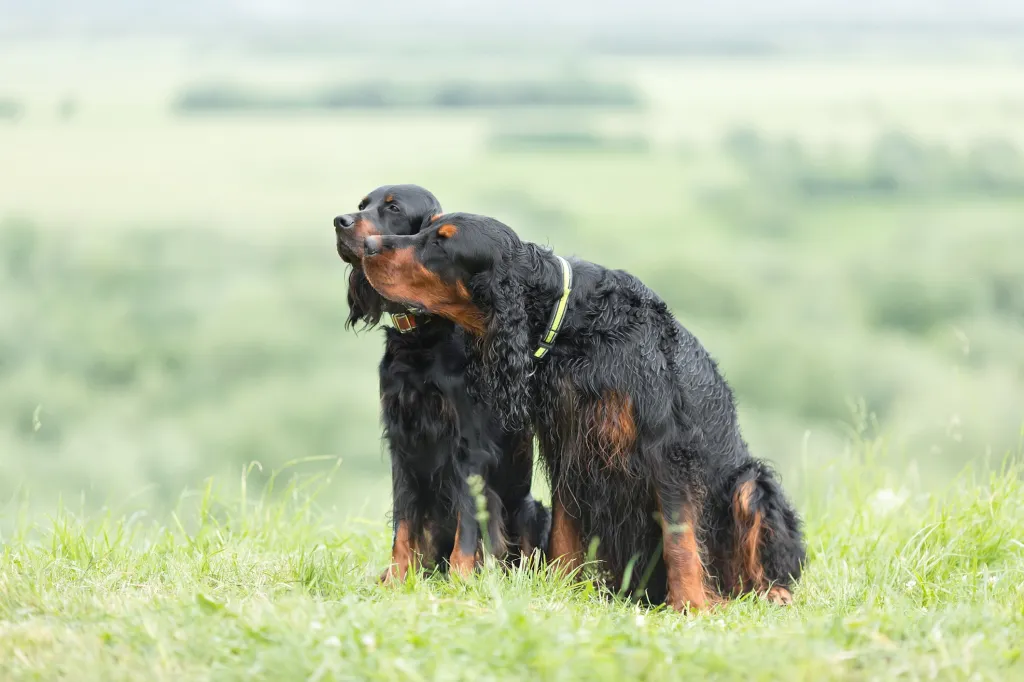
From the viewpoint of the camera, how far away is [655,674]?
2.60 metres

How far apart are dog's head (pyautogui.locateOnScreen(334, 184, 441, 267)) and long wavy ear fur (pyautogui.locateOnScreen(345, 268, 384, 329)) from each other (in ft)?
0.22

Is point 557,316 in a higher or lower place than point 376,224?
lower

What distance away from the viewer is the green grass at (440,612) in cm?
264

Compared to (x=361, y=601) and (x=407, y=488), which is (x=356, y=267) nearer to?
(x=407, y=488)

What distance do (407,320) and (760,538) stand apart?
1.54 m

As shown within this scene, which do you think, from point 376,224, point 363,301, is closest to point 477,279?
point 376,224

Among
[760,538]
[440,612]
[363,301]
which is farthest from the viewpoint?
[363,301]

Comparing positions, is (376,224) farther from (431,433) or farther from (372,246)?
(431,433)

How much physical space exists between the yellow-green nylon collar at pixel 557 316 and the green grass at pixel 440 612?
2.56 feet

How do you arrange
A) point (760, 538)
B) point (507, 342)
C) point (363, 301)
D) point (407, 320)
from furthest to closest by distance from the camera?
1. point (363, 301)
2. point (760, 538)
3. point (407, 320)
4. point (507, 342)

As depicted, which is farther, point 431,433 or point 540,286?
point 431,433

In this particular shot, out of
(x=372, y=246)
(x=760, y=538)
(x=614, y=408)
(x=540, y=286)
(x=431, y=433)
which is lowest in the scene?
(x=760, y=538)

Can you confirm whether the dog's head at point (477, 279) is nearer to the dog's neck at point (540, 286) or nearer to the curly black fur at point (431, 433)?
the dog's neck at point (540, 286)

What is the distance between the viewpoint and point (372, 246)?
12.5 feet
